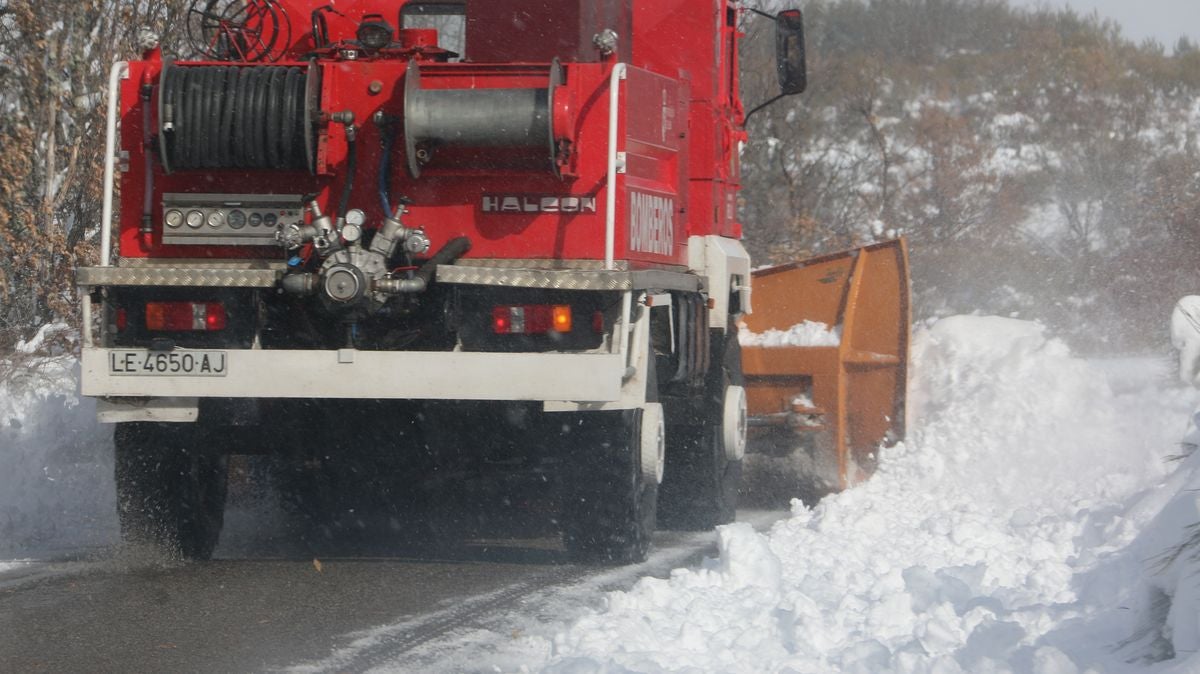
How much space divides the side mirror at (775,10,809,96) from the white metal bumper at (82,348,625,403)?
10.1 feet

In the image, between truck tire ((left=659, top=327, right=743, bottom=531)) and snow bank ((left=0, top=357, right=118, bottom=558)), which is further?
truck tire ((left=659, top=327, right=743, bottom=531))

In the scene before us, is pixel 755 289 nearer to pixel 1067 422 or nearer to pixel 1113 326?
pixel 1067 422

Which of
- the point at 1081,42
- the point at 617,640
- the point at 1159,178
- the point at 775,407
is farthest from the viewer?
the point at 1081,42

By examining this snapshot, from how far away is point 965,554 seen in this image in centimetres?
720

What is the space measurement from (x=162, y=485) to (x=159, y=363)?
35.0 inches

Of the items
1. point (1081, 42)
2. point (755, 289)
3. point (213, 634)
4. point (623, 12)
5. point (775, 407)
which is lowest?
point (213, 634)

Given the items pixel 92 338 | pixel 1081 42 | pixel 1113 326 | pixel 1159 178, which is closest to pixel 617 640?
pixel 92 338

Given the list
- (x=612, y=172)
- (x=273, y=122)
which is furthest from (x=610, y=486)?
(x=273, y=122)

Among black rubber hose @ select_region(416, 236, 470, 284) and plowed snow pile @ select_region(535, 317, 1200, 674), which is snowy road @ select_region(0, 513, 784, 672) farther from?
black rubber hose @ select_region(416, 236, 470, 284)

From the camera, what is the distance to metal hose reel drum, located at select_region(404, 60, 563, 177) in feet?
22.8

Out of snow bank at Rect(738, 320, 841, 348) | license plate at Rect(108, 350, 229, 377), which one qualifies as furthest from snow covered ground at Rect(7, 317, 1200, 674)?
license plate at Rect(108, 350, 229, 377)

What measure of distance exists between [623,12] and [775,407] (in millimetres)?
3180

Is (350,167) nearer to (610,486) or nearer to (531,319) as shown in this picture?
(531,319)

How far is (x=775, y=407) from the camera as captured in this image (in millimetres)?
10758
